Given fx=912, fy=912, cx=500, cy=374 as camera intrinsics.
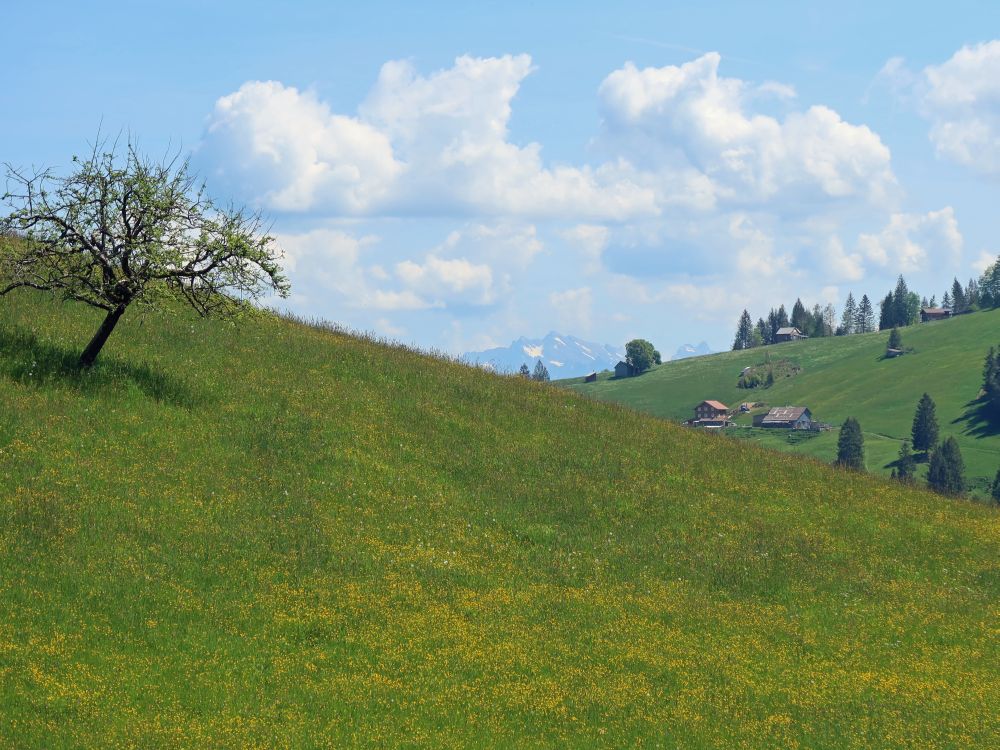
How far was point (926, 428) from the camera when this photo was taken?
593 feet

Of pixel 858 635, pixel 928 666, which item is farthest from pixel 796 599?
pixel 928 666

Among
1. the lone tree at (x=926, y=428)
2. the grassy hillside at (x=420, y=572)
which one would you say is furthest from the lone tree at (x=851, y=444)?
the grassy hillside at (x=420, y=572)

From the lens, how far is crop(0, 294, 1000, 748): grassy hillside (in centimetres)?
1927

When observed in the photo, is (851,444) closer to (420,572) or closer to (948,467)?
(948,467)

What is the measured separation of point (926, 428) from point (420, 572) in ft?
581

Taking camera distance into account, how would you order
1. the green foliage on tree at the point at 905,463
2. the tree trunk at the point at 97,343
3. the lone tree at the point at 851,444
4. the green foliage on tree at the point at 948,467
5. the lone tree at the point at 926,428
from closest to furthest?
the tree trunk at the point at 97,343 < the green foliage on tree at the point at 948,467 < the green foliage on tree at the point at 905,463 < the lone tree at the point at 851,444 < the lone tree at the point at 926,428

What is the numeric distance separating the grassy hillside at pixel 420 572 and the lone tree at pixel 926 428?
152m

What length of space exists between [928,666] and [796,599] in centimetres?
510

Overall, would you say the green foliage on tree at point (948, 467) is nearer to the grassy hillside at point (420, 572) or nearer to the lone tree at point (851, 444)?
the lone tree at point (851, 444)

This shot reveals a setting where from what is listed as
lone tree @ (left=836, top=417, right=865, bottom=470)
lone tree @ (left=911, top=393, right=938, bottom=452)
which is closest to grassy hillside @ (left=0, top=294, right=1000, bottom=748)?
lone tree @ (left=836, top=417, right=865, bottom=470)

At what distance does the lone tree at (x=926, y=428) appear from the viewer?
180 m

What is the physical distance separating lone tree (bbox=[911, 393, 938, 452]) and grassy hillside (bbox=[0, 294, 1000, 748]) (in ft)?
498

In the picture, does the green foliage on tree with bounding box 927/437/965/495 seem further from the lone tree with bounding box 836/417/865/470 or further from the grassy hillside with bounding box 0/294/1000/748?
the grassy hillside with bounding box 0/294/1000/748

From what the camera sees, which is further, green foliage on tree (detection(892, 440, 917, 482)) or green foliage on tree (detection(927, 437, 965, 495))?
green foliage on tree (detection(892, 440, 917, 482))
